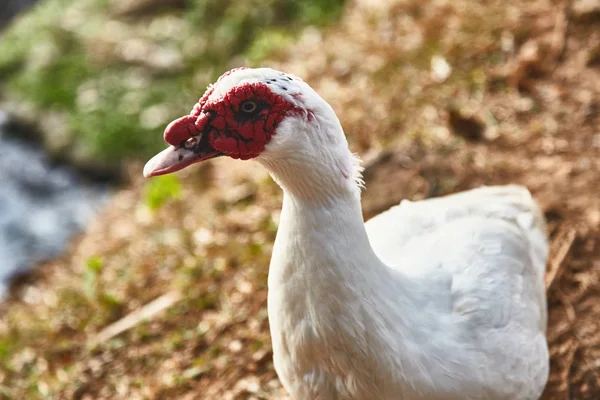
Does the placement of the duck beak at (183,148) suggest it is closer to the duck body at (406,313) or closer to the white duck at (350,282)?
the white duck at (350,282)

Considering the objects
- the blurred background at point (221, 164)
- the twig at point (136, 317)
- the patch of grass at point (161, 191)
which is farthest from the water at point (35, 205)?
the twig at point (136, 317)

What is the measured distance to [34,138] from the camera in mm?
7625

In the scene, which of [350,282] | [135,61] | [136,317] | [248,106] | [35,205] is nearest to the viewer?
[248,106]

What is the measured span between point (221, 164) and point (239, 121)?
3.64 metres

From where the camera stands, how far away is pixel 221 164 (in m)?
5.41

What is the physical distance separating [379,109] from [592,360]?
2.51 m

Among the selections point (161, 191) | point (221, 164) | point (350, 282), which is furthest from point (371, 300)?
point (221, 164)

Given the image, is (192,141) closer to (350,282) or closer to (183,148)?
(183,148)

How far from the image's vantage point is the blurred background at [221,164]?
137 inches

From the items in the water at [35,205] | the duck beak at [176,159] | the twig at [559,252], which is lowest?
the water at [35,205]

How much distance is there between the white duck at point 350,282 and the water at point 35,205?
4.20 meters

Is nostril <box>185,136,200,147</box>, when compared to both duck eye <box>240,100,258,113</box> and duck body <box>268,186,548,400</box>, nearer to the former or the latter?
duck eye <box>240,100,258,113</box>

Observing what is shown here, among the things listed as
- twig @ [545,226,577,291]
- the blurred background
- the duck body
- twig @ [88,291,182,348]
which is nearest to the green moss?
the blurred background

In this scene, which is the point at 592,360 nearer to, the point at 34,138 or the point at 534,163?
the point at 534,163
